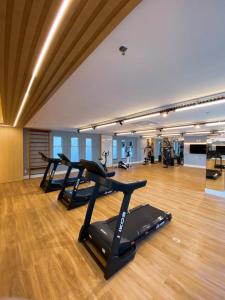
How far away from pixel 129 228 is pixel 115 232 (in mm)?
847

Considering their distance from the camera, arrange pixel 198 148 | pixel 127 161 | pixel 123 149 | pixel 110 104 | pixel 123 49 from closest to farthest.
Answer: pixel 123 49, pixel 110 104, pixel 198 148, pixel 127 161, pixel 123 149

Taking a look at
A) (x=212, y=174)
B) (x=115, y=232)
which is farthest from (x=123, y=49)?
(x=212, y=174)

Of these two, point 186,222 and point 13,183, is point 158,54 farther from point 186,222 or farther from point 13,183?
point 13,183

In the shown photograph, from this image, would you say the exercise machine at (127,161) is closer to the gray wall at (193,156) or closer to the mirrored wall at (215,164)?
the gray wall at (193,156)

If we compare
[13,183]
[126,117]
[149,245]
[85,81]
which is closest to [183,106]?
[126,117]

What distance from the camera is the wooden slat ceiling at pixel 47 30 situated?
0.99m

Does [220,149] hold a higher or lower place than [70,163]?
higher

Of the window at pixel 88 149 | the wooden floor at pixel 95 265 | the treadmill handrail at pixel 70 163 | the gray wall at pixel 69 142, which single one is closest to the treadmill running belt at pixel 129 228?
the wooden floor at pixel 95 265

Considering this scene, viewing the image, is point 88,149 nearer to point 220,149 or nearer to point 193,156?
point 220,149

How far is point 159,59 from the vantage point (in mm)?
1733

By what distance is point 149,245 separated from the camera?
2516 millimetres

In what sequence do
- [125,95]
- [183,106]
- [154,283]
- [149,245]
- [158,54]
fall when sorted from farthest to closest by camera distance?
[183,106] < [125,95] < [149,245] < [154,283] < [158,54]

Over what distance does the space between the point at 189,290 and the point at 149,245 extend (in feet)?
2.72

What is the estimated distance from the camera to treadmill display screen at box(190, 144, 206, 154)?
10.5 metres
